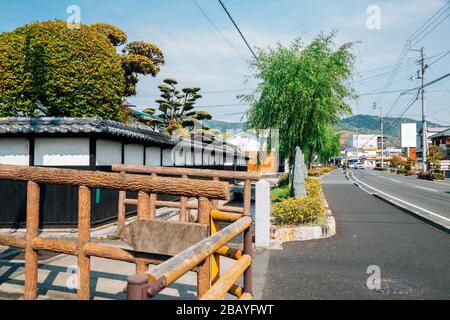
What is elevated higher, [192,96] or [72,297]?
[192,96]

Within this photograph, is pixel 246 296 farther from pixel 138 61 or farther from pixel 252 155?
pixel 252 155

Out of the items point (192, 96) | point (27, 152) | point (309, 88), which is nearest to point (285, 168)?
point (192, 96)

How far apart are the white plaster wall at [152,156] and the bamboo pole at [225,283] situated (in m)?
10.1

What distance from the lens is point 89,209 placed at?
3449mm

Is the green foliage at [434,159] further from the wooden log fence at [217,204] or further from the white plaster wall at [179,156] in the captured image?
the wooden log fence at [217,204]

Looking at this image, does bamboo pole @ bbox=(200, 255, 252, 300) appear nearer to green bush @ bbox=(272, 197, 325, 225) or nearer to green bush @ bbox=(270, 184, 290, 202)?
green bush @ bbox=(272, 197, 325, 225)

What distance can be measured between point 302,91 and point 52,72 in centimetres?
861

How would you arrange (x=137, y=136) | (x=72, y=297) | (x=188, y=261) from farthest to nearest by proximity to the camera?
1. (x=137, y=136)
2. (x=72, y=297)
3. (x=188, y=261)

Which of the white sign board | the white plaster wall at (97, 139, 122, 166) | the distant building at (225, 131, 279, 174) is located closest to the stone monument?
the white plaster wall at (97, 139, 122, 166)

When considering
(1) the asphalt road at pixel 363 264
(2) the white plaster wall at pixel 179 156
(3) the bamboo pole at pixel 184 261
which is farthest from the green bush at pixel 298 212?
(2) the white plaster wall at pixel 179 156

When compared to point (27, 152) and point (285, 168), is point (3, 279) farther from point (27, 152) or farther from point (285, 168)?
point (285, 168)

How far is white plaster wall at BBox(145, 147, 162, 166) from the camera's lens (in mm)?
12578
